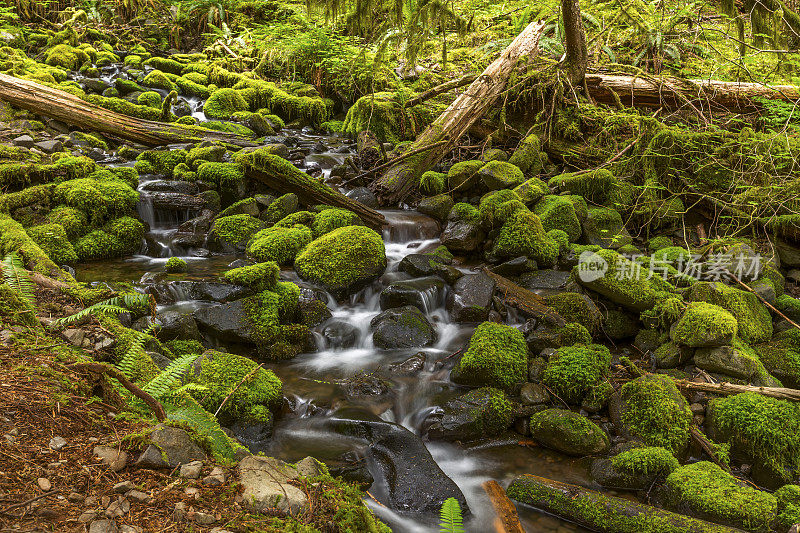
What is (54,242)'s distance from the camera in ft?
21.6

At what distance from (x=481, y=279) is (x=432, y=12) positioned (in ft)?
11.6

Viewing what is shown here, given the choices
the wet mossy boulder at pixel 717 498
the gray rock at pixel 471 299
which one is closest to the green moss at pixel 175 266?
the gray rock at pixel 471 299

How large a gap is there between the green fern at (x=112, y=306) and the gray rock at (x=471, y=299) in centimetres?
354

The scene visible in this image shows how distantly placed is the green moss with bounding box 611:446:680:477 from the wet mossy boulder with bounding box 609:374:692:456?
34 centimetres

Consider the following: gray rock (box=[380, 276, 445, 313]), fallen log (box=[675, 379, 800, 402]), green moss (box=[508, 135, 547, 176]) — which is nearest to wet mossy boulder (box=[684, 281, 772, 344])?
fallen log (box=[675, 379, 800, 402])

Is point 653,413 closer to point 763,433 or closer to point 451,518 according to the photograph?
point 763,433

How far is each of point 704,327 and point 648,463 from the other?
→ 6.06ft

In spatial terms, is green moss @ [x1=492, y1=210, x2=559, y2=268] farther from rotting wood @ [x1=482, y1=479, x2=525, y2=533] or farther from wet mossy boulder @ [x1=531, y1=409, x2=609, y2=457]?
rotting wood @ [x1=482, y1=479, x2=525, y2=533]

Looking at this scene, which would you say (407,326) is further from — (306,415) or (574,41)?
(574,41)

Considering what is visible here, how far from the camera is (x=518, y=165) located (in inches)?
348

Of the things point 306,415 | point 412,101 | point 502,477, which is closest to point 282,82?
point 412,101

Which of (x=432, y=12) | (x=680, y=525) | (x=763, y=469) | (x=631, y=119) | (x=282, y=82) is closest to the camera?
(x=680, y=525)

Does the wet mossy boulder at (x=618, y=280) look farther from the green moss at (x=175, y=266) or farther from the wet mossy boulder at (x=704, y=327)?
the green moss at (x=175, y=266)

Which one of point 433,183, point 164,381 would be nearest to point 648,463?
point 164,381
